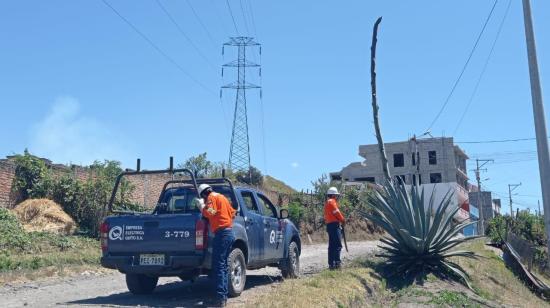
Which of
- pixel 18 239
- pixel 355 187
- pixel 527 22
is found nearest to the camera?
pixel 527 22

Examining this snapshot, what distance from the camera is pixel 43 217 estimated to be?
18188 mm

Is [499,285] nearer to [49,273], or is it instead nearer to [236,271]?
[236,271]

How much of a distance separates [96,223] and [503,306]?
42.4ft

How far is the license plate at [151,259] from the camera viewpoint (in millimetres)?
8898

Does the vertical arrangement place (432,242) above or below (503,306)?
above

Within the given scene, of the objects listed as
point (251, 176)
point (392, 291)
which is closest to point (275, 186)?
point (251, 176)

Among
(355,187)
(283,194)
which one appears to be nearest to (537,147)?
(283,194)

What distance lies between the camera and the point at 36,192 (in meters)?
19.0

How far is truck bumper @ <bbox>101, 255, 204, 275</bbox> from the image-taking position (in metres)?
8.73

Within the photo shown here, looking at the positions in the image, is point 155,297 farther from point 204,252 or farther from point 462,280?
point 462,280

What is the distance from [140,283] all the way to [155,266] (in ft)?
4.14

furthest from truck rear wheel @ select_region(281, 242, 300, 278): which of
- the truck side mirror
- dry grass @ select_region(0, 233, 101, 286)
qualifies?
dry grass @ select_region(0, 233, 101, 286)

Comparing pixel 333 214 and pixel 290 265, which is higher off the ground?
pixel 333 214

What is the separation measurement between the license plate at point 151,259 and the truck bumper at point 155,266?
46mm
